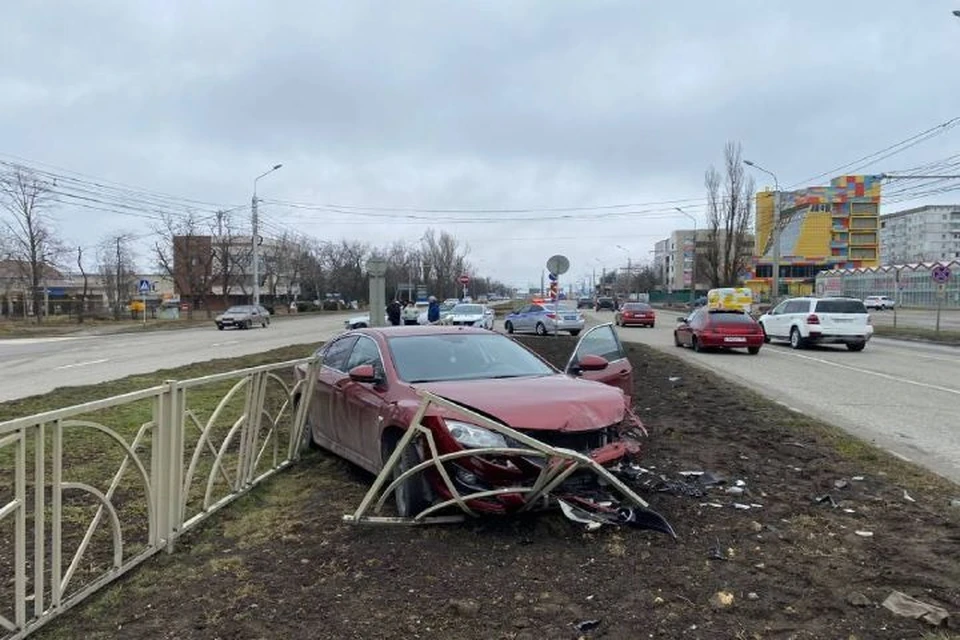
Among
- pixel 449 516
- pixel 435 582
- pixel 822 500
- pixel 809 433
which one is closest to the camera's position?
pixel 435 582

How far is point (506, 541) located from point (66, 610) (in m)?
2.39

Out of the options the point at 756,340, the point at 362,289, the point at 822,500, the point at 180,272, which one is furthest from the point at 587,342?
the point at 362,289

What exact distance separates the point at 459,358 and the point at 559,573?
2584mm

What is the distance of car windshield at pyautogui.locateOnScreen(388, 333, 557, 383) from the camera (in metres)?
6.02

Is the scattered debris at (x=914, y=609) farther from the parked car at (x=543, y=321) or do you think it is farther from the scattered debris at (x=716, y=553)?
the parked car at (x=543, y=321)

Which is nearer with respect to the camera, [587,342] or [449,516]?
[449,516]

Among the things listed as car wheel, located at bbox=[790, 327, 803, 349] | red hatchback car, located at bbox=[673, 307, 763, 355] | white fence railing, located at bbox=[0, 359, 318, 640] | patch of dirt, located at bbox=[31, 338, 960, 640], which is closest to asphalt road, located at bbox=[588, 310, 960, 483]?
red hatchback car, located at bbox=[673, 307, 763, 355]

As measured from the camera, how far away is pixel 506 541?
458cm

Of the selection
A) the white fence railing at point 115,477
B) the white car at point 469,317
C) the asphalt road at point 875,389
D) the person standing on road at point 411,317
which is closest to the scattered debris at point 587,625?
the white fence railing at point 115,477

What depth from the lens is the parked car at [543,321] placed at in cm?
3478

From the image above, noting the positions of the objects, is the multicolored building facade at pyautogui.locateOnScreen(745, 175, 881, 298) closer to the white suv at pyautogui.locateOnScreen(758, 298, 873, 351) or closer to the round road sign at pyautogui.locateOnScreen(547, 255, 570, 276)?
the white suv at pyautogui.locateOnScreen(758, 298, 873, 351)

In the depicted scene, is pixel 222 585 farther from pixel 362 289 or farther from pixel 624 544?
pixel 362 289

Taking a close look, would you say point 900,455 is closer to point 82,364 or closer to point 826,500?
point 826,500

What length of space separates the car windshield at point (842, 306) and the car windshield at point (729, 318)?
9.02 feet
